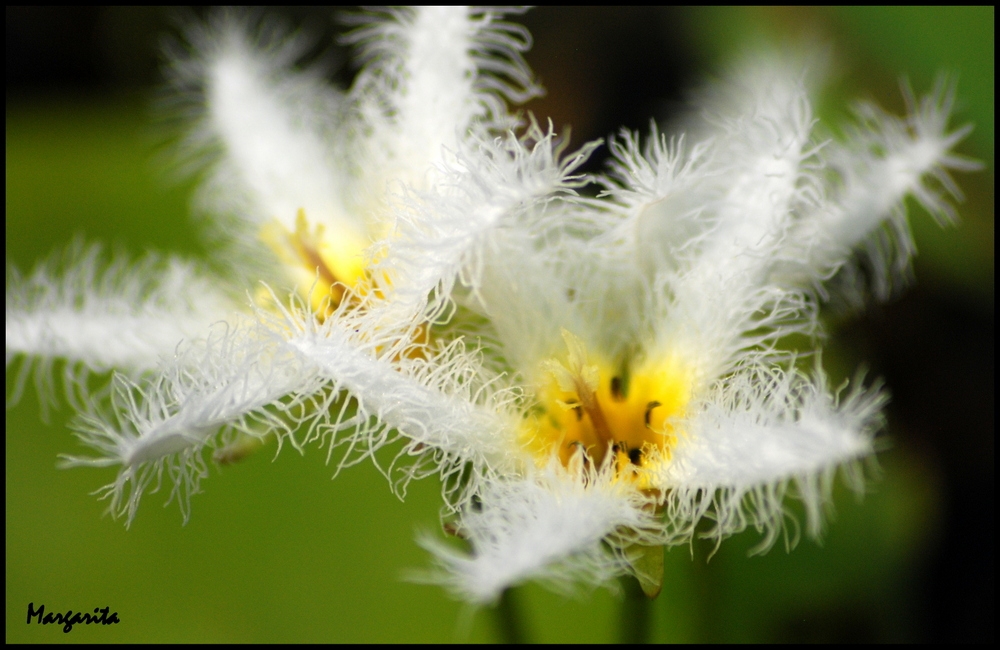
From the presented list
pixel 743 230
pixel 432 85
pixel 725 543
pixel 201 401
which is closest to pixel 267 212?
pixel 432 85

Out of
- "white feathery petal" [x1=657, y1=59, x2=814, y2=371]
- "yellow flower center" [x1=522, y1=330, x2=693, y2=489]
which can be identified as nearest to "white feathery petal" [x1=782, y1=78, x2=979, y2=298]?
"white feathery petal" [x1=657, y1=59, x2=814, y2=371]

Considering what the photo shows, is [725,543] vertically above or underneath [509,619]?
above

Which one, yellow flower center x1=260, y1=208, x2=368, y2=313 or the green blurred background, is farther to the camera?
the green blurred background

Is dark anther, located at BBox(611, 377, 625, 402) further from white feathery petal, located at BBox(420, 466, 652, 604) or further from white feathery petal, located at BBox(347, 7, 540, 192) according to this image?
white feathery petal, located at BBox(347, 7, 540, 192)

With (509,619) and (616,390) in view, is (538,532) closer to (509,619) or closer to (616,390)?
(616,390)

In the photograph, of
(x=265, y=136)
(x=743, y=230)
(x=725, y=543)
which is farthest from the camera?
(x=725, y=543)

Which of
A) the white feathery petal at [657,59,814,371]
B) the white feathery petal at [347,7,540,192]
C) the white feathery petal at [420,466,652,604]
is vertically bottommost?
the white feathery petal at [420,466,652,604]
